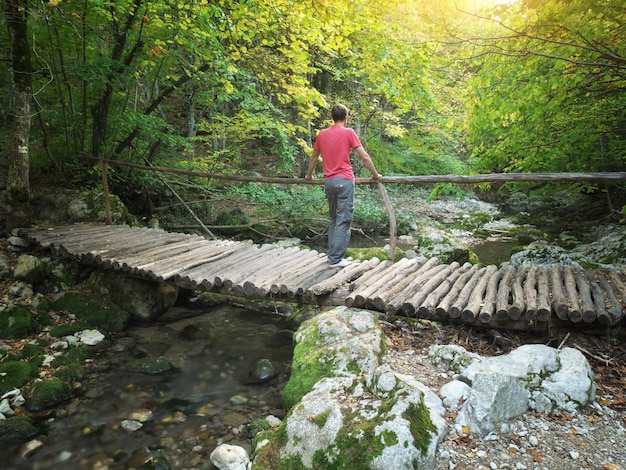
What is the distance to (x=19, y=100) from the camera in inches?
264

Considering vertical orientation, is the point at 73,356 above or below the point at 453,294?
below

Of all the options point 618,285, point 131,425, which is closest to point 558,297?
point 618,285

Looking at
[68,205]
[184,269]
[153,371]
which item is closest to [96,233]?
[68,205]

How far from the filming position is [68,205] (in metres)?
8.72

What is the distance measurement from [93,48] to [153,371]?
7110 millimetres

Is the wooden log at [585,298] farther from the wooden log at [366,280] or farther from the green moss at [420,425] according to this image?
the wooden log at [366,280]

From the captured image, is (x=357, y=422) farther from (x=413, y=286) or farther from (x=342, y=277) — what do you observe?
(x=342, y=277)

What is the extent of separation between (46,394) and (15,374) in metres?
0.57

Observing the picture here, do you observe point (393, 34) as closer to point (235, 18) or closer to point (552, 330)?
point (235, 18)

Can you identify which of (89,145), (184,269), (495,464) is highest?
(89,145)

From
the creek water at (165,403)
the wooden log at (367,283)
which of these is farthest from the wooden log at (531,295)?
the creek water at (165,403)

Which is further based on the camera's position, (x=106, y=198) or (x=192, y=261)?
(x=106, y=198)

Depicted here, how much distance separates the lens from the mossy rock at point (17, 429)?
12.4 feet

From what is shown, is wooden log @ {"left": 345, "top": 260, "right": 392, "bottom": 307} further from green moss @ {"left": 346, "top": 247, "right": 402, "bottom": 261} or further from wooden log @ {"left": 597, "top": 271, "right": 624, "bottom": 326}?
wooden log @ {"left": 597, "top": 271, "right": 624, "bottom": 326}
